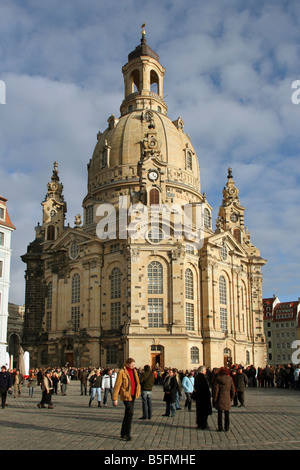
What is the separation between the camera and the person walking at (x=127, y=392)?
42.9 feet

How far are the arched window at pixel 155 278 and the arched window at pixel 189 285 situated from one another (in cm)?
466

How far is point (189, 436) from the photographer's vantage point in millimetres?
13766

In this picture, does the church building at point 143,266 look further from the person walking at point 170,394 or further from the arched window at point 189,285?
the person walking at point 170,394

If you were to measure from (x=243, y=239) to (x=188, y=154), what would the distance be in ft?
47.6

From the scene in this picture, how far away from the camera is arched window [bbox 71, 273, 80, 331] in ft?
194

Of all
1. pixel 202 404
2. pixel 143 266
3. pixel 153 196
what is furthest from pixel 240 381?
pixel 153 196

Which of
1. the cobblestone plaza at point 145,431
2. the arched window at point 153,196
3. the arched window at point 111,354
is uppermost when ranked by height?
the arched window at point 153,196

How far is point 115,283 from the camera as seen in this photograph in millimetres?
56844

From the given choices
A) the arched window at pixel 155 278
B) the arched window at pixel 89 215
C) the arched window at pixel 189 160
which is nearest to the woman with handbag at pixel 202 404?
the arched window at pixel 155 278

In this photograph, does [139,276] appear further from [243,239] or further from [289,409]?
[289,409]

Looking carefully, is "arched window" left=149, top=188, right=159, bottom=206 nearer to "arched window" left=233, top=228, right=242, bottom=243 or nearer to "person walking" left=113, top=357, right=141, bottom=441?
"arched window" left=233, top=228, right=242, bottom=243

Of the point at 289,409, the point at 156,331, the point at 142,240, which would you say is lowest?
the point at 289,409

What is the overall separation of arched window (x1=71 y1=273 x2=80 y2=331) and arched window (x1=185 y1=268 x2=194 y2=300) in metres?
13.0
